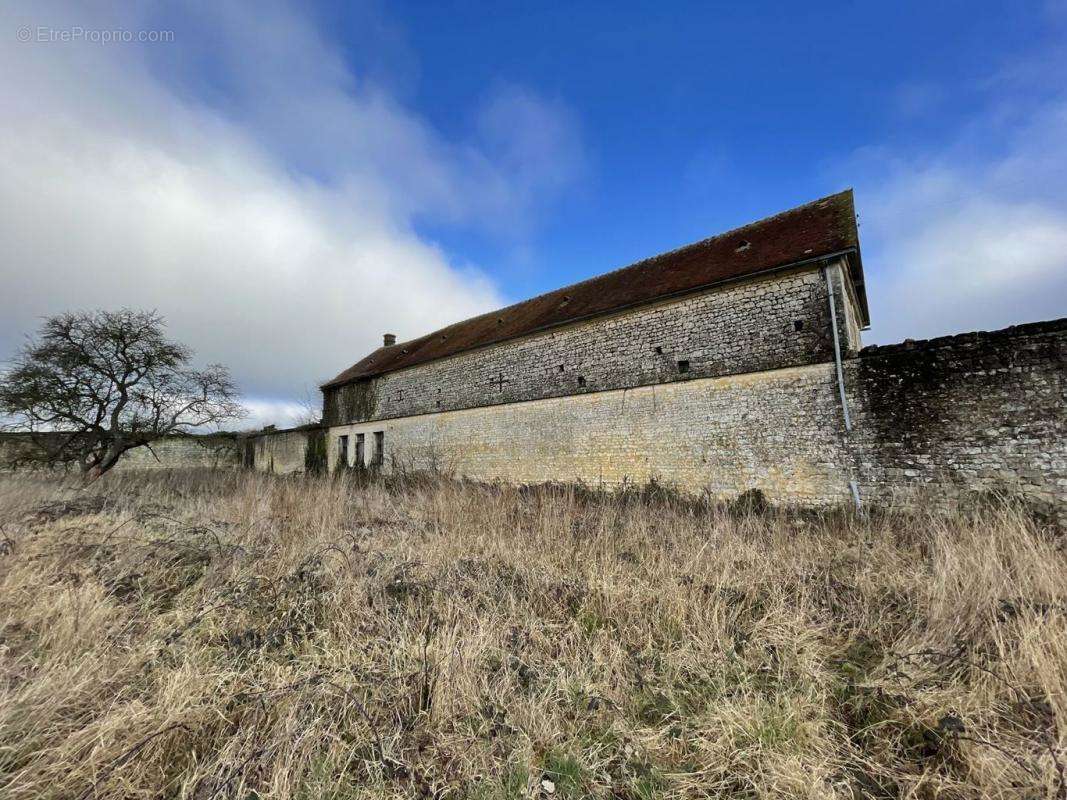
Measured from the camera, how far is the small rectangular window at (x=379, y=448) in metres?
19.3

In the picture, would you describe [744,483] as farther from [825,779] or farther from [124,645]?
[124,645]

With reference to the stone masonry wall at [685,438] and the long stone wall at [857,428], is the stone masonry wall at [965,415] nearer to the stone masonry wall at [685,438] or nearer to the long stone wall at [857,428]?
the long stone wall at [857,428]

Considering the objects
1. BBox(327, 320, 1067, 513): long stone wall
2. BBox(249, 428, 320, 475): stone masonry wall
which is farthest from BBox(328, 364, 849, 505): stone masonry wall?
BBox(249, 428, 320, 475): stone masonry wall

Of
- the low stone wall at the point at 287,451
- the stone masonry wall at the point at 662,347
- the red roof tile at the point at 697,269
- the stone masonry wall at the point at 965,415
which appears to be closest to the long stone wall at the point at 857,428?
the stone masonry wall at the point at 965,415

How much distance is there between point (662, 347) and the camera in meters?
11.6

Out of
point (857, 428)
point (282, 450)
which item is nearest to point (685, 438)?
point (857, 428)

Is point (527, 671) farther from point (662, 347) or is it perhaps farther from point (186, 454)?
point (186, 454)

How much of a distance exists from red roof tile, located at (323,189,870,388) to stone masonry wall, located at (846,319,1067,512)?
2.76 metres

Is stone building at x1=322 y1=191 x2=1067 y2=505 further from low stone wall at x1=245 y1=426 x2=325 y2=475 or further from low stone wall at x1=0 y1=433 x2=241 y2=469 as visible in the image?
low stone wall at x1=0 y1=433 x2=241 y2=469

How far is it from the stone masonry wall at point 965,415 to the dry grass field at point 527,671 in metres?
3.98

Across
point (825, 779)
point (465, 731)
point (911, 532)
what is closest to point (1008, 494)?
point (911, 532)

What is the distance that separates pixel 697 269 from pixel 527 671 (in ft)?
38.0

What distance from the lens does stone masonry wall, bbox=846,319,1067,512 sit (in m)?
7.37

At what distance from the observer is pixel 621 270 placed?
15344 millimetres
